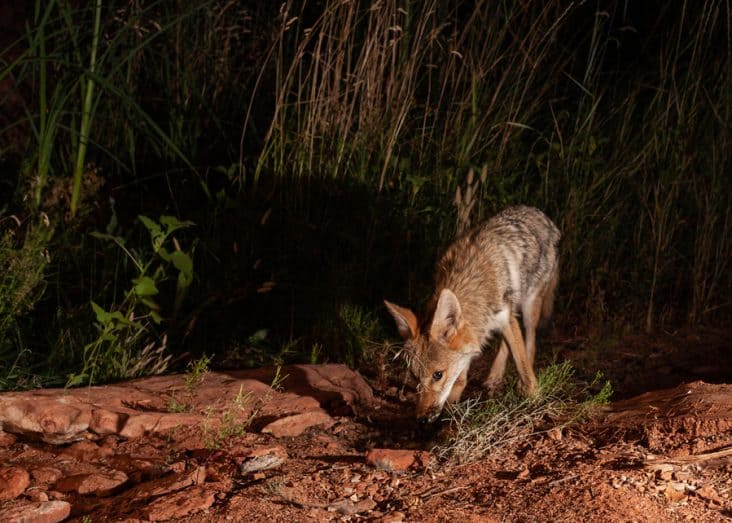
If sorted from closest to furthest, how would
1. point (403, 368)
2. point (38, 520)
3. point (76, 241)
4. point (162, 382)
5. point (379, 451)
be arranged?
point (38, 520) < point (379, 451) < point (162, 382) < point (403, 368) < point (76, 241)

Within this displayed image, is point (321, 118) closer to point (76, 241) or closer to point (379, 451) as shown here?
point (76, 241)

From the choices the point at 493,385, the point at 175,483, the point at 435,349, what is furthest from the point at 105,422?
the point at 493,385

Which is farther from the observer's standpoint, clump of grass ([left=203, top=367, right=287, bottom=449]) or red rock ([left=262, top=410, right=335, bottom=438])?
red rock ([left=262, top=410, right=335, bottom=438])

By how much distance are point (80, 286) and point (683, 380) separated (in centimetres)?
422

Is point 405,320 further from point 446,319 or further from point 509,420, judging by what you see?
point 509,420

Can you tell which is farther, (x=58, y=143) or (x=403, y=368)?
(x=58, y=143)

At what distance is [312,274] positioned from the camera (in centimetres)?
643

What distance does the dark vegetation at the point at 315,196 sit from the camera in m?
6.00

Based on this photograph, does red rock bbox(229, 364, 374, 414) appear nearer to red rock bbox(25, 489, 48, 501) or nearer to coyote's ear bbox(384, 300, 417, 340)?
coyote's ear bbox(384, 300, 417, 340)

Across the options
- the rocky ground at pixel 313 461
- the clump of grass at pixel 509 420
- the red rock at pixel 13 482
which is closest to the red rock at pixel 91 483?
the rocky ground at pixel 313 461

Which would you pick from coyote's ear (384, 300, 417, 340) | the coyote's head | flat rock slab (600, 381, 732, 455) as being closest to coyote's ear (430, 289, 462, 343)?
the coyote's head

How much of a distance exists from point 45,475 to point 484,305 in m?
2.66

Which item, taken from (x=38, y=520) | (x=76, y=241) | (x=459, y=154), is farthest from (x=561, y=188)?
(x=38, y=520)

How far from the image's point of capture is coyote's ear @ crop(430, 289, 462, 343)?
488cm
